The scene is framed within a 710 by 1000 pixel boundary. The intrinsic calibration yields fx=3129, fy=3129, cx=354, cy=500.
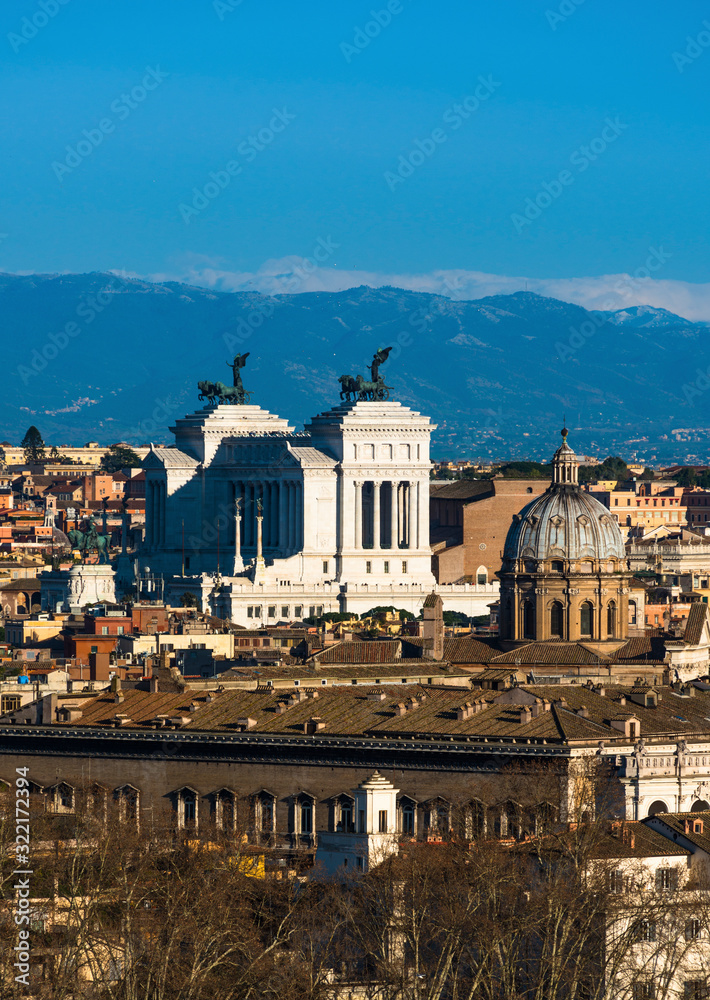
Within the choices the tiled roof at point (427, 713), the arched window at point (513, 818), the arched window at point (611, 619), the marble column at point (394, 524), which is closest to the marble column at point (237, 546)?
the marble column at point (394, 524)

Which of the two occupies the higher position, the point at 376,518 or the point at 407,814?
the point at 376,518

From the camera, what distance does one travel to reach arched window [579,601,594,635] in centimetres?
12375

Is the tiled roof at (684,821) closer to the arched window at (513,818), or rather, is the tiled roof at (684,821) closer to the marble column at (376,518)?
the arched window at (513,818)

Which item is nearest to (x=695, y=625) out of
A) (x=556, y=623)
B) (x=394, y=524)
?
(x=556, y=623)

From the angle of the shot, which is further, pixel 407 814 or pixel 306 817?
pixel 306 817

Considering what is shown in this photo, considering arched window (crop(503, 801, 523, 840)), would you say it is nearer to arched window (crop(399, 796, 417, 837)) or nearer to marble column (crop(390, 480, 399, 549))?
arched window (crop(399, 796, 417, 837))

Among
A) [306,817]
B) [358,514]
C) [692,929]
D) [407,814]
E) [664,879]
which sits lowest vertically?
[692,929]

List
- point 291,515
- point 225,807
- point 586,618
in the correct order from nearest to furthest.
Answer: point 225,807 → point 586,618 → point 291,515

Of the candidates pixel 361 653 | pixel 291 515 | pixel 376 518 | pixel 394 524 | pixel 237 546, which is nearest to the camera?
pixel 361 653

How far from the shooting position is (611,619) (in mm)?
123875

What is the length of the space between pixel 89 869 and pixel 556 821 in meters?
11.6

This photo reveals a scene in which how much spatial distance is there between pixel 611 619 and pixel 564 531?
4.05 meters

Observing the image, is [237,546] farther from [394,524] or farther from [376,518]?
[394,524]

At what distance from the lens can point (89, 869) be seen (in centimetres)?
5741
